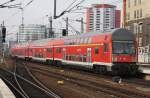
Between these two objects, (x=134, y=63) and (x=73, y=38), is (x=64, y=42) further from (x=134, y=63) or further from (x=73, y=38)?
(x=134, y=63)

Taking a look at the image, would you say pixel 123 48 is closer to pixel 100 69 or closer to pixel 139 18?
pixel 100 69

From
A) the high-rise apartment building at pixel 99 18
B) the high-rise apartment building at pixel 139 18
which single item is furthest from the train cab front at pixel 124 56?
the high-rise apartment building at pixel 99 18

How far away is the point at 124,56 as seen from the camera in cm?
2673

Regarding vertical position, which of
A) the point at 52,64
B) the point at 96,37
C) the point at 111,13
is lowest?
the point at 52,64

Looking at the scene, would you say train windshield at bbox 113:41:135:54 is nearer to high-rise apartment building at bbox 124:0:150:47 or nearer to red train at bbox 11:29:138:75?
red train at bbox 11:29:138:75

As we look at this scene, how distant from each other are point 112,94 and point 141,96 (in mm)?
1331

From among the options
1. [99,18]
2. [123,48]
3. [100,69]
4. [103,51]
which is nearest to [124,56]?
[123,48]

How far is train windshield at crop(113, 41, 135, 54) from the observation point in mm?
26542

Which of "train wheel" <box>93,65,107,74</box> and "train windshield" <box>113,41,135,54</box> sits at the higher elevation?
"train windshield" <box>113,41,135,54</box>

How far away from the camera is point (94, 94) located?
17500 mm

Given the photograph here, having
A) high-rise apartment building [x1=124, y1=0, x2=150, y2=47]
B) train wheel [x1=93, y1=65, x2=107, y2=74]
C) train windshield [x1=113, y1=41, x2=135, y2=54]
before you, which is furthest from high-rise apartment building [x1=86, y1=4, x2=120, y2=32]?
train windshield [x1=113, y1=41, x2=135, y2=54]

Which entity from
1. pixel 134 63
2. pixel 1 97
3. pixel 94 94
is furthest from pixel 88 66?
pixel 1 97

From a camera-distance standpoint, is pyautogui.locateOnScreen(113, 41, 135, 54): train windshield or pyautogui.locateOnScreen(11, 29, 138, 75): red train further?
pyautogui.locateOnScreen(113, 41, 135, 54): train windshield

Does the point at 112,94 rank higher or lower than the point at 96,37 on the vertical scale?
lower
